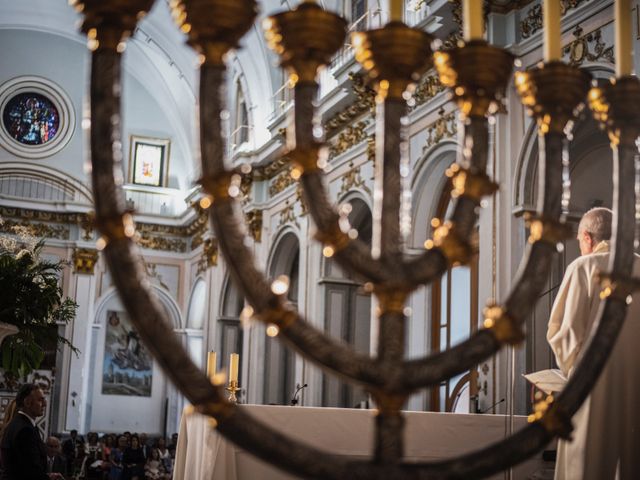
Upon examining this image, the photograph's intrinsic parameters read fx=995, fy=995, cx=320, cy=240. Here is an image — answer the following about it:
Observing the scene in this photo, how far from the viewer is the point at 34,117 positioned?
23203mm

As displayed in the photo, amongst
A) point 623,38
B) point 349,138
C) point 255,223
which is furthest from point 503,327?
point 255,223

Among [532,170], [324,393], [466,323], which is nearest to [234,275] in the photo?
[532,170]

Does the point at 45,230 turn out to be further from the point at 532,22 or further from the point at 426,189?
the point at 532,22

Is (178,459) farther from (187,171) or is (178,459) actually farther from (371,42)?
(187,171)

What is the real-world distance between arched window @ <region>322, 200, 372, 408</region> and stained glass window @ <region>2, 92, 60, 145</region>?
10265 millimetres

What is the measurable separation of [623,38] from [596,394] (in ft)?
7.09

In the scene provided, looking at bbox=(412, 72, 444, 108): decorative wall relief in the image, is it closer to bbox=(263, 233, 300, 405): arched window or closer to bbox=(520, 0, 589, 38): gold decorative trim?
bbox=(520, 0, 589, 38): gold decorative trim

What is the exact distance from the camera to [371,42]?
1.78 meters

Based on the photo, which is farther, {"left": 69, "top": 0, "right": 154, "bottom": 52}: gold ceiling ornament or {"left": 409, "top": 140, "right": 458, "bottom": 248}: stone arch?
{"left": 409, "top": 140, "right": 458, "bottom": 248}: stone arch

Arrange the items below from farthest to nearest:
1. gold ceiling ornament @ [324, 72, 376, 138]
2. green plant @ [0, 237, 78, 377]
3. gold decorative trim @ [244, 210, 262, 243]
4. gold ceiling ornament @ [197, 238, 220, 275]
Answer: gold ceiling ornament @ [197, 238, 220, 275] → gold decorative trim @ [244, 210, 262, 243] → gold ceiling ornament @ [324, 72, 376, 138] → green plant @ [0, 237, 78, 377]

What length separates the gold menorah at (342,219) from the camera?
5.43 feet

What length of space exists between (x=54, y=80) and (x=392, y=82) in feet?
74.9

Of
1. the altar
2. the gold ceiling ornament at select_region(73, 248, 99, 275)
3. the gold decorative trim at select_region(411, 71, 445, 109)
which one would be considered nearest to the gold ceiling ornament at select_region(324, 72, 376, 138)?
the gold decorative trim at select_region(411, 71, 445, 109)

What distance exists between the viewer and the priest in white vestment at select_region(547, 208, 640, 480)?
152 inches
